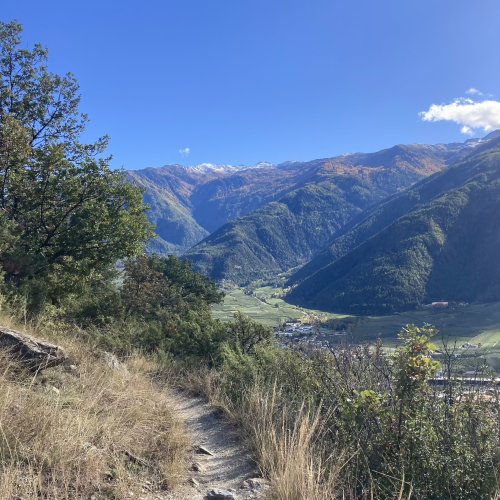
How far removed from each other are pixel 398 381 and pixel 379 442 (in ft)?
2.10

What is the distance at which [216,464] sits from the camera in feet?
17.5

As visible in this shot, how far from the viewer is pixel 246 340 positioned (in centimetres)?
1733

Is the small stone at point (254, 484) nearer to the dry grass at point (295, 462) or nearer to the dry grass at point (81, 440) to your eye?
the dry grass at point (295, 462)

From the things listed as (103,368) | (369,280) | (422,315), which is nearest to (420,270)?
(369,280)

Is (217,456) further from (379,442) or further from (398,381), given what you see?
(398,381)

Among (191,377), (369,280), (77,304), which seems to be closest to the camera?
(191,377)

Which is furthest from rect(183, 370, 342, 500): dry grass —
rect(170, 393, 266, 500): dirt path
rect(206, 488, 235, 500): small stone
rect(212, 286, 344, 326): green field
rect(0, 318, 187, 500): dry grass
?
rect(212, 286, 344, 326): green field

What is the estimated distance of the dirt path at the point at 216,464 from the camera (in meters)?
4.23

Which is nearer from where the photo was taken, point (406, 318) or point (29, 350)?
point (29, 350)

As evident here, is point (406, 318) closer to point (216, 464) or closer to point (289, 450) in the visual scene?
point (216, 464)

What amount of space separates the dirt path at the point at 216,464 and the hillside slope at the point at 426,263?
481 ft

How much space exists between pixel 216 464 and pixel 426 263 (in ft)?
597

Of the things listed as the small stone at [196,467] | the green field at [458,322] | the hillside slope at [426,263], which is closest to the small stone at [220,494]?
the small stone at [196,467]

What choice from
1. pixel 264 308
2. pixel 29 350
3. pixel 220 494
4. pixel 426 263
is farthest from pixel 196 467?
pixel 426 263
